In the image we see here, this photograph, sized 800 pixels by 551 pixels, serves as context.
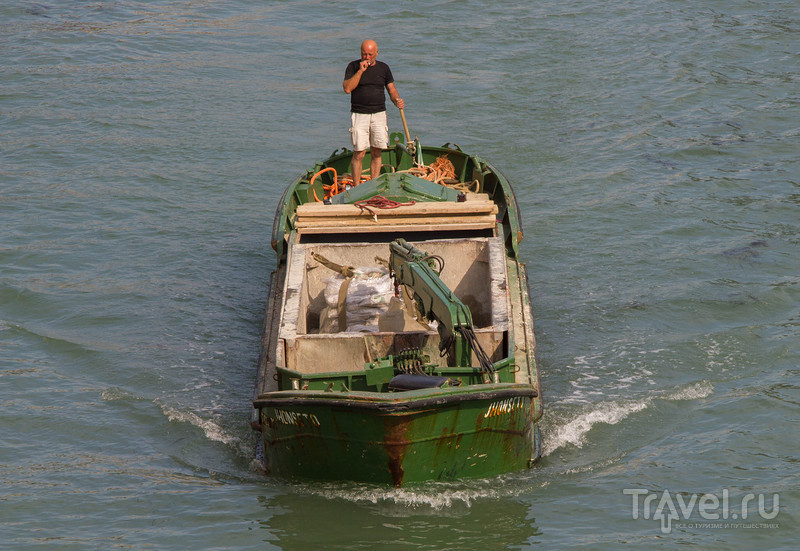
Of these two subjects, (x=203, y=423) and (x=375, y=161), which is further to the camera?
(x=375, y=161)

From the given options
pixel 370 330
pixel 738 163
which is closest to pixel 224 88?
pixel 738 163

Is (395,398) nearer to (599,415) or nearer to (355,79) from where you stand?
(599,415)

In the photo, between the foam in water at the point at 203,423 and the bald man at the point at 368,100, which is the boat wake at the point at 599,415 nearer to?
the foam in water at the point at 203,423

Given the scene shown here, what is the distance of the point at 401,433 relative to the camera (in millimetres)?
8312

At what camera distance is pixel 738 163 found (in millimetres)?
18703

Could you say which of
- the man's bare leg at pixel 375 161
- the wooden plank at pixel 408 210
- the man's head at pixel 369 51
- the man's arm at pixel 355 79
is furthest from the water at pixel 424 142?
the man's head at pixel 369 51

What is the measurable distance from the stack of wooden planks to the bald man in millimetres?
1872

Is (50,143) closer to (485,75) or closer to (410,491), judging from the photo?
(485,75)

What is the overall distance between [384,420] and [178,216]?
33.8 feet

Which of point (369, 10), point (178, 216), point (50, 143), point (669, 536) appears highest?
point (369, 10)

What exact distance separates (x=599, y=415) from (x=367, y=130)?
520cm

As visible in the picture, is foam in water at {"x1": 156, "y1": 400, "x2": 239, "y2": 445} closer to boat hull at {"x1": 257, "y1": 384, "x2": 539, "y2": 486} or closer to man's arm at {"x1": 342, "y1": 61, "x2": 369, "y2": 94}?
boat hull at {"x1": 257, "y1": 384, "x2": 539, "y2": 486}

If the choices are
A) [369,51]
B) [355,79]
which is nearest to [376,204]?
[355,79]

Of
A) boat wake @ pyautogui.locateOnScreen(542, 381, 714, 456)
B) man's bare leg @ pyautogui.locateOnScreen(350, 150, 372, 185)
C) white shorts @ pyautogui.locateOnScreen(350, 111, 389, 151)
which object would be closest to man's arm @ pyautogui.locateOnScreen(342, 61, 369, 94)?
white shorts @ pyautogui.locateOnScreen(350, 111, 389, 151)
